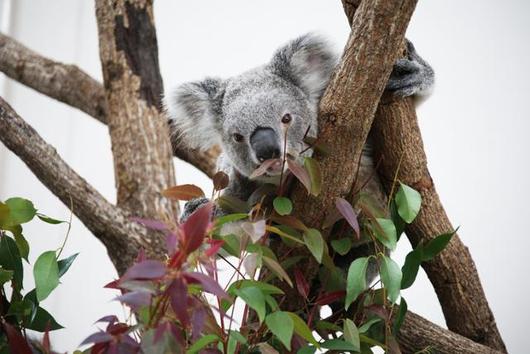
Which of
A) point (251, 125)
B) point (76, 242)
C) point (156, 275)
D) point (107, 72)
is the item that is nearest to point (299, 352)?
point (156, 275)

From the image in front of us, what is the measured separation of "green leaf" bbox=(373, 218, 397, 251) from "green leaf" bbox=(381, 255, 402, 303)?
75mm

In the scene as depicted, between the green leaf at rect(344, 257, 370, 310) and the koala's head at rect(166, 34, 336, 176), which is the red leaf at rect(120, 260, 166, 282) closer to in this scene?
the green leaf at rect(344, 257, 370, 310)

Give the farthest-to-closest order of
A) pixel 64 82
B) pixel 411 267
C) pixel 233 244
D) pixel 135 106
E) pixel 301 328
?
pixel 64 82
pixel 135 106
pixel 411 267
pixel 233 244
pixel 301 328

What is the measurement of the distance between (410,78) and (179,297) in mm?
1254

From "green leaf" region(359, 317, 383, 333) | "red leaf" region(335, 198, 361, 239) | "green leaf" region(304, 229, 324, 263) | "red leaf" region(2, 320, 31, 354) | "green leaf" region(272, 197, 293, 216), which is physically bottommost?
"red leaf" region(2, 320, 31, 354)

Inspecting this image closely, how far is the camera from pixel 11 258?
154cm

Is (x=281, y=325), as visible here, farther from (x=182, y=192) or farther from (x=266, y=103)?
(x=266, y=103)

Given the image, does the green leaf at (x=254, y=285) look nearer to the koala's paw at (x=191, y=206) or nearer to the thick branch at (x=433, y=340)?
the thick branch at (x=433, y=340)

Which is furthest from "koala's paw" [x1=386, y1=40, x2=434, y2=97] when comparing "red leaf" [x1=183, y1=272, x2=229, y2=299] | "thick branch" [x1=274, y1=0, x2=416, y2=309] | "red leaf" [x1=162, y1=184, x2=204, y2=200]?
"red leaf" [x1=183, y1=272, x2=229, y2=299]

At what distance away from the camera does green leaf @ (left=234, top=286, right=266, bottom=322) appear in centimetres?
114

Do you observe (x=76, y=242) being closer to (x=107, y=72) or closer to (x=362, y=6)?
(x=107, y=72)

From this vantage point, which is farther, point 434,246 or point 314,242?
point 434,246

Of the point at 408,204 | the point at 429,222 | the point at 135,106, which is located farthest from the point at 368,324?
the point at 135,106

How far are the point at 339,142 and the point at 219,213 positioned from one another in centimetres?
75
